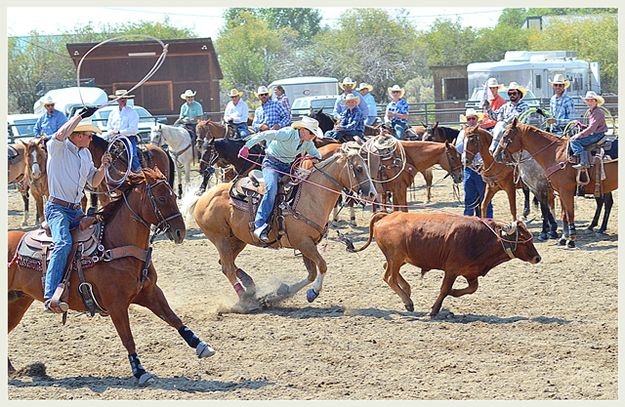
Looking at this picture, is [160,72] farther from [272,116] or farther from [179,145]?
[272,116]

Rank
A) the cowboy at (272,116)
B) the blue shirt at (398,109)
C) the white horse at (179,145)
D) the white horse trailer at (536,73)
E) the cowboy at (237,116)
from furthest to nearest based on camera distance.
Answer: the white horse trailer at (536,73), the white horse at (179,145), the cowboy at (237,116), the blue shirt at (398,109), the cowboy at (272,116)

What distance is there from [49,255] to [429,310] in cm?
373

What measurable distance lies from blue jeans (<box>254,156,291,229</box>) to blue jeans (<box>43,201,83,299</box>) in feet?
8.67

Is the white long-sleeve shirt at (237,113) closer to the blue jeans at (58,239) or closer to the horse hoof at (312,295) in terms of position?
the horse hoof at (312,295)

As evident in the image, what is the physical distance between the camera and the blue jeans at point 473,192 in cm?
1421

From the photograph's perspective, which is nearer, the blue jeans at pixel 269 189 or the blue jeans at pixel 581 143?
the blue jeans at pixel 269 189

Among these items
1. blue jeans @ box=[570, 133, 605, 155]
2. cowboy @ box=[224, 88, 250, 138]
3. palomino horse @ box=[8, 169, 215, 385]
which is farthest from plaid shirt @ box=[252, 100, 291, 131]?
palomino horse @ box=[8, 169, 215, 385]

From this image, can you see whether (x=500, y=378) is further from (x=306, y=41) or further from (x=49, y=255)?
(x=306, y=41)

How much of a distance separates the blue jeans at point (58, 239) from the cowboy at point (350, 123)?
9123 mm

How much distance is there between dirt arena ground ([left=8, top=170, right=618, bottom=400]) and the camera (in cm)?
709

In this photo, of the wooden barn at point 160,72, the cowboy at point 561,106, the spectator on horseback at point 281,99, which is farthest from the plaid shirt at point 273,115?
the wooden barn at point 160,72

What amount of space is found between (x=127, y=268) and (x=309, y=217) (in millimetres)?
2866

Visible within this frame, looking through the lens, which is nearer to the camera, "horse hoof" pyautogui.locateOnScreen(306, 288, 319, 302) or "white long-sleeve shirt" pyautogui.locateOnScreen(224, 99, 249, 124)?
"horse hoof" pyautogui.locateOnScreen(306, 288, 319, 302)

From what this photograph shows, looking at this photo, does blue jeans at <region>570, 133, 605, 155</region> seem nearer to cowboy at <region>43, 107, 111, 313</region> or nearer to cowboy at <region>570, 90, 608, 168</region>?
cowboy at <region>570, 90, 608, 168</region>
